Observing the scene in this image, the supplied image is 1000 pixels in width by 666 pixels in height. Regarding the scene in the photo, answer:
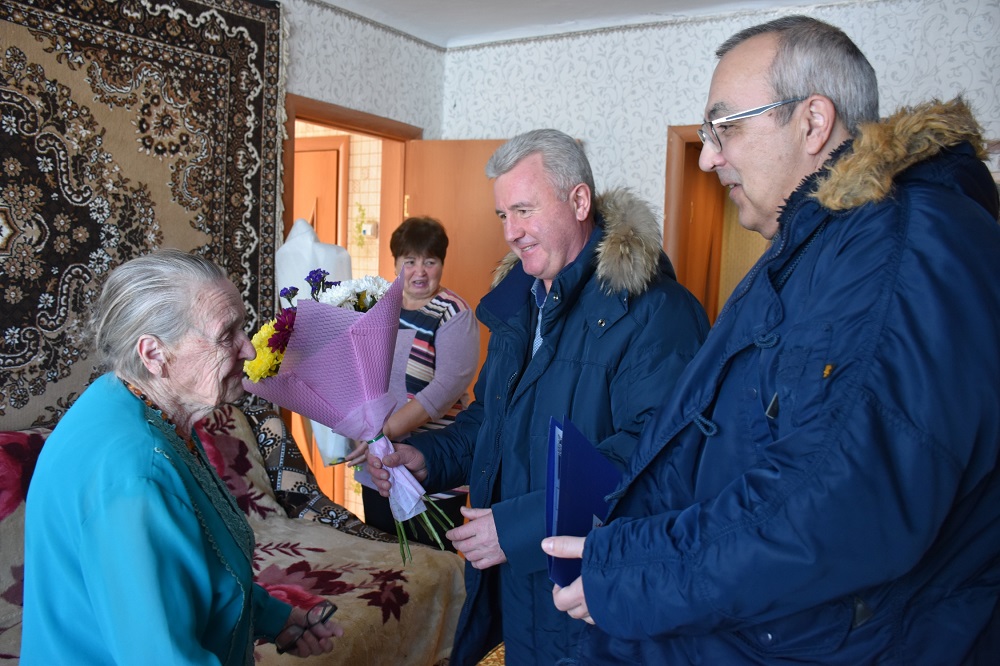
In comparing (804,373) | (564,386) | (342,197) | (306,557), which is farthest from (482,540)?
(342,197)

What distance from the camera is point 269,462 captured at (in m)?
3.15

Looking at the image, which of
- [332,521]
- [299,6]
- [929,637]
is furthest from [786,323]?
[299,6]

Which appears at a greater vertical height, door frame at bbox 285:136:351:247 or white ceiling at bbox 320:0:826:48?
white ceiling at bbox 320:0:826:48

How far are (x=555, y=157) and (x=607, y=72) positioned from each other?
2791mm

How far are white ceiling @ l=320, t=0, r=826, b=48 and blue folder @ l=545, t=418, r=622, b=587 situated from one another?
129 inches

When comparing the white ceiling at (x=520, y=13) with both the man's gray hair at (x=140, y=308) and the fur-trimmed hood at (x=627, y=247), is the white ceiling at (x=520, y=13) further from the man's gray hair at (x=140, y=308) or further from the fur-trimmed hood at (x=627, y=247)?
the man's gray hair at (x=140, y=308)

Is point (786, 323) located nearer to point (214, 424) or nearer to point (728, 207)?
point (214, 424)

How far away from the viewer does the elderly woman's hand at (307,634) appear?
5.09 ft

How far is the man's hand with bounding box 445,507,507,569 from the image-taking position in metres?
1.53

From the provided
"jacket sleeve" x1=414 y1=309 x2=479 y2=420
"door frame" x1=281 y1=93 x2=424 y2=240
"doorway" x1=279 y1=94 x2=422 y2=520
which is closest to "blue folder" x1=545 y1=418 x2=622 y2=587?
"jacket sleeve" x1=414 y1=309 x2=479 y2=420

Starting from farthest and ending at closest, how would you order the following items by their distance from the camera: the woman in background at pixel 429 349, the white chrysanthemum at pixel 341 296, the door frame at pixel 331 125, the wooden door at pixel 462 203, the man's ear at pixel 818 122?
the wooden door at pixel 462 203 < the door frame at pixel 331 125 < the woman in background at pixel 429 349 < the white chrysanthemum at pixel 341 296 < the man's ear at pixel 818 122

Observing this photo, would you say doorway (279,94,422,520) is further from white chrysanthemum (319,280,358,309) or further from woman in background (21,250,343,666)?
woman in background (21,250,343,666)

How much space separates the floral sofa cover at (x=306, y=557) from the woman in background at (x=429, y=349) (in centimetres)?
22

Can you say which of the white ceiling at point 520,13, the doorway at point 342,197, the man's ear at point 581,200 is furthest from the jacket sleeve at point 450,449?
the doorway at point 342,197
